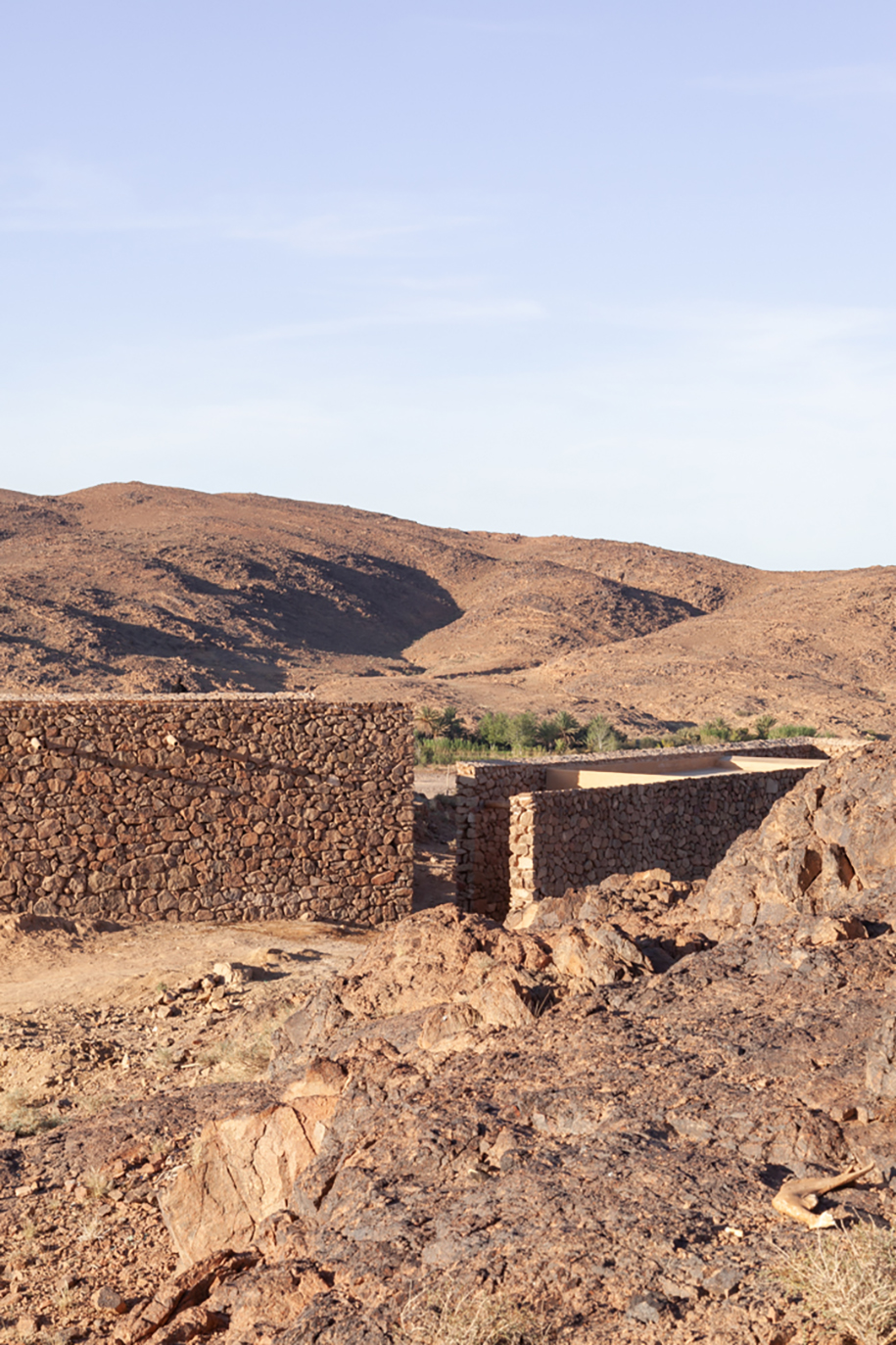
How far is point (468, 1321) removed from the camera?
3.35 meters

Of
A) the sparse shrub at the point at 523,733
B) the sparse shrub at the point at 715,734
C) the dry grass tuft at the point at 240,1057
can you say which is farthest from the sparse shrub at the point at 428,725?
the dry grass tuft at the point at 240,1057

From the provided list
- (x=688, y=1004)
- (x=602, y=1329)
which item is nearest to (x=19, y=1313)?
(x=602, y=1329)

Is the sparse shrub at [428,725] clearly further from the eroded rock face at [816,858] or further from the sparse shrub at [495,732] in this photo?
the eroded rock face at [816,858]

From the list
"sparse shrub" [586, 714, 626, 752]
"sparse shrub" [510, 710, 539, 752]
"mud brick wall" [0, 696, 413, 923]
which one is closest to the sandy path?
"mud brick wall" [0, 696, 413, 923]

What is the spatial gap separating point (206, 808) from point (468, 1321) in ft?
36.3

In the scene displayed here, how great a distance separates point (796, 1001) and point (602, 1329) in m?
2.44

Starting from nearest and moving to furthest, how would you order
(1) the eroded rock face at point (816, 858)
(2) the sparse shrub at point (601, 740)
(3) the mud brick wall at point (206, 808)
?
1. (1) the eroded rock face at point (816, 858)
2. (3) the mud brick wall at point (206, 808)
3. (2) the sparse shrub at point (601, 740)

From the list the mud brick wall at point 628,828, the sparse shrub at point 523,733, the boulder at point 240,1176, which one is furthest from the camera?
the sparse shrub at point 523,733

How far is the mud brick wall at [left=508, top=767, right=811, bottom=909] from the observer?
14.0m

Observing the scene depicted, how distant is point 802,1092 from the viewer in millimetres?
4473

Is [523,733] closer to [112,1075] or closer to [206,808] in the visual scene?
[206,808]

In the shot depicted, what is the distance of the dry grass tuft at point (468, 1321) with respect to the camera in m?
3.26

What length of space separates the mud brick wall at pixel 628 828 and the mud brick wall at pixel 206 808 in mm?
1854

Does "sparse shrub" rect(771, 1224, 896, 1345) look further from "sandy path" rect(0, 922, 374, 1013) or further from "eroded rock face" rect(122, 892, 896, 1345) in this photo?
"sandy path" rect(0, 922, 374, 1013)
